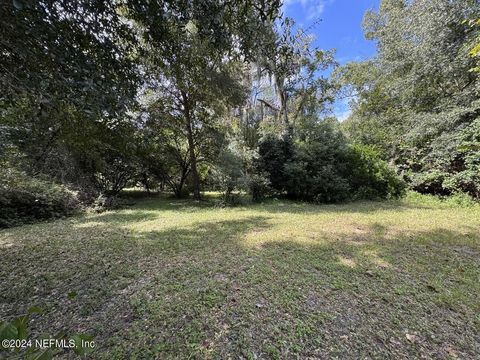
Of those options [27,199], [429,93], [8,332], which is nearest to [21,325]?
[8,332]

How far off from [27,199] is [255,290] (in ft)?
21.4

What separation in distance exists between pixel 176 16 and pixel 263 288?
287 cm

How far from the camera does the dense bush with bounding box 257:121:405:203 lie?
7926 millimetres

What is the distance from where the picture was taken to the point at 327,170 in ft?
25.5

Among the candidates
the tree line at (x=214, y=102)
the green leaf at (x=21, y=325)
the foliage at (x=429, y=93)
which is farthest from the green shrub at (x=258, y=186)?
the green leaf at (x=21, y=325)

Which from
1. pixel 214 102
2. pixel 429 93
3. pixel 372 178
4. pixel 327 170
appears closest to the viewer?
pixel 327 170

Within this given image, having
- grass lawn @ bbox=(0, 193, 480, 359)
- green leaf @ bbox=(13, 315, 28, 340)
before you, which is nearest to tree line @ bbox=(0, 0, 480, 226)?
grass lawn @ bbox=(0, 193, 480, 359)

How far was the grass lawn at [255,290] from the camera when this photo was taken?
5.90 ft

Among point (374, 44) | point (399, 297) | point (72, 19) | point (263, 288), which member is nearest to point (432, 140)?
point (374, 44)

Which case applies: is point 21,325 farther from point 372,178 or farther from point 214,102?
point 372,178

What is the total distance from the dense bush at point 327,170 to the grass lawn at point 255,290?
346 cm

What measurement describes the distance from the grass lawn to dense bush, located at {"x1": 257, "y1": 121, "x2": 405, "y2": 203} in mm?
3464

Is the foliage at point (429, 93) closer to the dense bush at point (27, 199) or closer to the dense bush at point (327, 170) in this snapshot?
the dense bush at point (327, 170)

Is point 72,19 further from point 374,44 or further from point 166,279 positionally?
point 374,44
